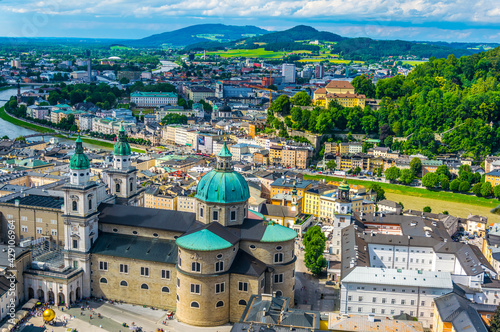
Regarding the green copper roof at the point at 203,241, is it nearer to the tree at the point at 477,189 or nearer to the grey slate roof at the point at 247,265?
the grey slate roof at the point at 247,265

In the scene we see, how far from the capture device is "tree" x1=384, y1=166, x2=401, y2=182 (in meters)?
66.4

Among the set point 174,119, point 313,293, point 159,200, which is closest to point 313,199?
point 159,200

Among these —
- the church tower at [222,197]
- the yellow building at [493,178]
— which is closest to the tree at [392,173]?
the yellow building at [493,178]

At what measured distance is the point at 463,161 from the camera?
69312 millimetres

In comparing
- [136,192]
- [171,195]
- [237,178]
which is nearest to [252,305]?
[237,178]

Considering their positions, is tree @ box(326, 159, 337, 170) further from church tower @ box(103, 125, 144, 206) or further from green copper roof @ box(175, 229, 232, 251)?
green copper roof @ box(175, 229, 232, 251)

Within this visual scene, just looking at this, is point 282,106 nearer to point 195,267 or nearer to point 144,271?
point 144,271

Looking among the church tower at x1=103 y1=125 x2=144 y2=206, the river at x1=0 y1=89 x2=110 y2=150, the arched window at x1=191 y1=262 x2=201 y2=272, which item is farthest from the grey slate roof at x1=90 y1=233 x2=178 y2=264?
the river at x1=0 y1=89 x2=110 y2=150

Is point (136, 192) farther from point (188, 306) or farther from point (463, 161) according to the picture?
point (463, 161)

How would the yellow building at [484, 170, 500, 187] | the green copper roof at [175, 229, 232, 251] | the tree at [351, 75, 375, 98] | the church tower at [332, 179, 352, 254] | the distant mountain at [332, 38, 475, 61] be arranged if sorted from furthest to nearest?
the distant mountain at [332, 38, 475, 61] < the tree at [351, 75, 375, 98] < the yellow building at [484, 170, 500, 187] < the church tower at [332, 179, 352, 254] < the green copper roof at [175, 229, 232, 251]

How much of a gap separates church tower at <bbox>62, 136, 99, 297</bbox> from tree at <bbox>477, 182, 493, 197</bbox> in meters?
44.0

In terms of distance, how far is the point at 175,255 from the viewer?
30953mm

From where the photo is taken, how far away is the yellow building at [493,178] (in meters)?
61.9

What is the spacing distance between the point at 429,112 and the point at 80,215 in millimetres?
56932
